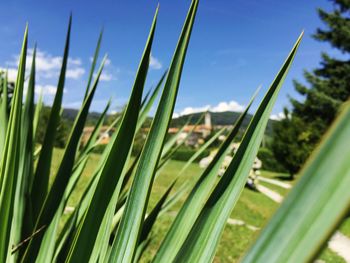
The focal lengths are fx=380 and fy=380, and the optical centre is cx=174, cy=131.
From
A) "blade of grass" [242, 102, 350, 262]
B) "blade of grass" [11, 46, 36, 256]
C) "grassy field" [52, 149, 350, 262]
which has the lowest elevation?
"grassy field" [52, 149, 350, 262]

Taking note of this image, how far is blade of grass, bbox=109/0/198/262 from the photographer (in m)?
0.72

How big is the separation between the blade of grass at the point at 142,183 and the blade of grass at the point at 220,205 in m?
0.12

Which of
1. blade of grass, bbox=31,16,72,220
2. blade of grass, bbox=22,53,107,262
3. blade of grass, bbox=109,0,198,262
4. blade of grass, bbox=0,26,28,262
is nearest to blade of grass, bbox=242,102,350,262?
blade of grass, bbox=109,0,198,262

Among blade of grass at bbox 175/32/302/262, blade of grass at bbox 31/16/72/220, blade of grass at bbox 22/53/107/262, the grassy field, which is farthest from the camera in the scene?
the grassy field

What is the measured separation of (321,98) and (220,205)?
21638mm

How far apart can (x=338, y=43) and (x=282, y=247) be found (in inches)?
882

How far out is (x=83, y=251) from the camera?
0.72 meters

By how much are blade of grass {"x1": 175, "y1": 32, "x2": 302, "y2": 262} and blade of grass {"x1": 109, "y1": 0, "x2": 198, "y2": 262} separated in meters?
0.12

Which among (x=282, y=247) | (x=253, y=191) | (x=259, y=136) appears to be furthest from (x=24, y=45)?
(x=253, y=191)

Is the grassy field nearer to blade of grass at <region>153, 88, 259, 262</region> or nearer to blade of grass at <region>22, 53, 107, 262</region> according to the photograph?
blade of grass at <region>22, 53, 107, 262</region>

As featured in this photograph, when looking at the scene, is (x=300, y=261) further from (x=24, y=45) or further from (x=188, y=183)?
(x=188, y=183)

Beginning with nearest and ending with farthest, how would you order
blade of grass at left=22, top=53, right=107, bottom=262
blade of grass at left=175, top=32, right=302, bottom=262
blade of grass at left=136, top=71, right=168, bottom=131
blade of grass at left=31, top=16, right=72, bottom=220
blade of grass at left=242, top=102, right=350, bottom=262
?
1. blade of grass at left=242, top=102, right=350, bottom=262
2. blade of grass at left=175, top=32, right=302, bottom=262
3. blade of grass at left=22, top=53, right=107, bottom=262
4. blade of grass at left=31, top=16, right=72, bottom=220
5. blade of grass at left=136, top=71, right=168, bottom=131

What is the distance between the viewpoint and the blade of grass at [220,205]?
0.64 meters

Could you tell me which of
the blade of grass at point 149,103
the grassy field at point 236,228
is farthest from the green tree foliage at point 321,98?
the blade of grass at point 149,103
